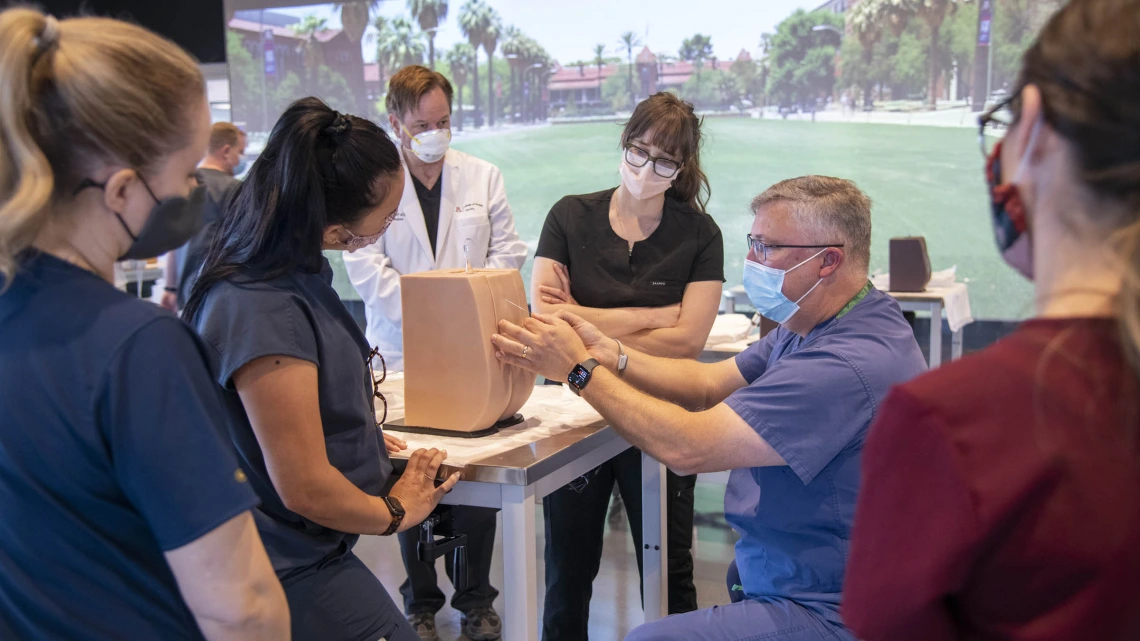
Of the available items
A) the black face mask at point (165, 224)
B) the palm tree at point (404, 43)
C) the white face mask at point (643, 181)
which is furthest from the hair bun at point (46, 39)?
the palm tree at point (404, 43)

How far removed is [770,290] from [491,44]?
562 cm

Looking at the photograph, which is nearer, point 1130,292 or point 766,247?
point 1130,292

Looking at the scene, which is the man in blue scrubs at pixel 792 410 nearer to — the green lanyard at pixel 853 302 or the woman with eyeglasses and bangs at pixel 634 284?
the green lanyard at pixel 853 302

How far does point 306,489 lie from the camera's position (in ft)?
4.30

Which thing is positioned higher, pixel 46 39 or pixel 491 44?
pixel 491 44

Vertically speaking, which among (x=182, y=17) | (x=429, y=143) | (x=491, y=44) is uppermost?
(x=182, y=17)

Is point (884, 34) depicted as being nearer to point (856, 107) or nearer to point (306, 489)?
point (856, 107)

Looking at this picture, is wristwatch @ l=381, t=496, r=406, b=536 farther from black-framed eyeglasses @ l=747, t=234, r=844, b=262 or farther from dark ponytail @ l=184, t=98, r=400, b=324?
black-framed eyeglasses @ l=747, t=234, r=844, b=262

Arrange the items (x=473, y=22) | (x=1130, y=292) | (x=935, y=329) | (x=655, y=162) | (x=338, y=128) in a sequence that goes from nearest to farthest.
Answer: (x=1130, y=292)
(x=338, y=128)
(x=655, y=162)
(x=935, y=329)
(x=473, y=22)

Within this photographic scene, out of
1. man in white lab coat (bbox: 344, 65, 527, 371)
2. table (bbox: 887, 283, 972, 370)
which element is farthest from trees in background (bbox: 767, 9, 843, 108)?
man in white lab coat (bbox: 344, 65, 527, 371)

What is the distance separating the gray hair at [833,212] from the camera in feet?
5.36

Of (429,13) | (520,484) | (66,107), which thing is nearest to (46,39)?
(66,107)

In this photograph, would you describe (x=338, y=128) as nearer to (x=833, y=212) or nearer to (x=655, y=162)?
(x=833, y=212)

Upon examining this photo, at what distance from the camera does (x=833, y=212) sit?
Result: 1633mm
